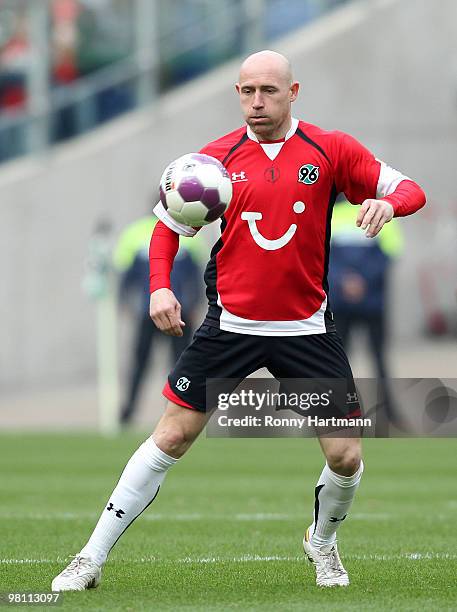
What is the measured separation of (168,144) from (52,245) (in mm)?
2167

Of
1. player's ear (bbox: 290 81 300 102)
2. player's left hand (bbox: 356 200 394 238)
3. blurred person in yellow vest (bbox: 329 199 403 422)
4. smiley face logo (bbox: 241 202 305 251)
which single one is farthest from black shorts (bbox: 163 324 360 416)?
blurred person in yellow vest (bbox: 329 199 403 422)

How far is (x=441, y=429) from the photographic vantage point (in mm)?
7602

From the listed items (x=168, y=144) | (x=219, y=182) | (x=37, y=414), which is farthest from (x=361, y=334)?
(x=219, y=182)

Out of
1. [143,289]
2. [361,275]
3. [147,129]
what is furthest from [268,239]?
[147,129]

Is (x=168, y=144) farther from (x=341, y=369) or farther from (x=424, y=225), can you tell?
(x=341, y=369)

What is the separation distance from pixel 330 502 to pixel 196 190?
153cm

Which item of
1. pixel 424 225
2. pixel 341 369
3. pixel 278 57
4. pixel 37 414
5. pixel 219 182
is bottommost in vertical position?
pixel 37 414

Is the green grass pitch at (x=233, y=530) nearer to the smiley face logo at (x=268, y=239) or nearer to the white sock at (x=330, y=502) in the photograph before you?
the white sock at (x=330, y=502)

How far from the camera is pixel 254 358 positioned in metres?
6.48

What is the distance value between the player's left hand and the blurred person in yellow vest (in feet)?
31.8

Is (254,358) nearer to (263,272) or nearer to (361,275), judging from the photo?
(263,272)

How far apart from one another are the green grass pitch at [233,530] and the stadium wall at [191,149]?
20.6ft

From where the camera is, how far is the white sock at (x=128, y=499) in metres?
6.37

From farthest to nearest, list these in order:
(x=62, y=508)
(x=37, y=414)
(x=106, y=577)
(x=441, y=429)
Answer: (x=37, y=414) → (x=62, y=508) → (x=441, y=429) → (x=106, y=577)
